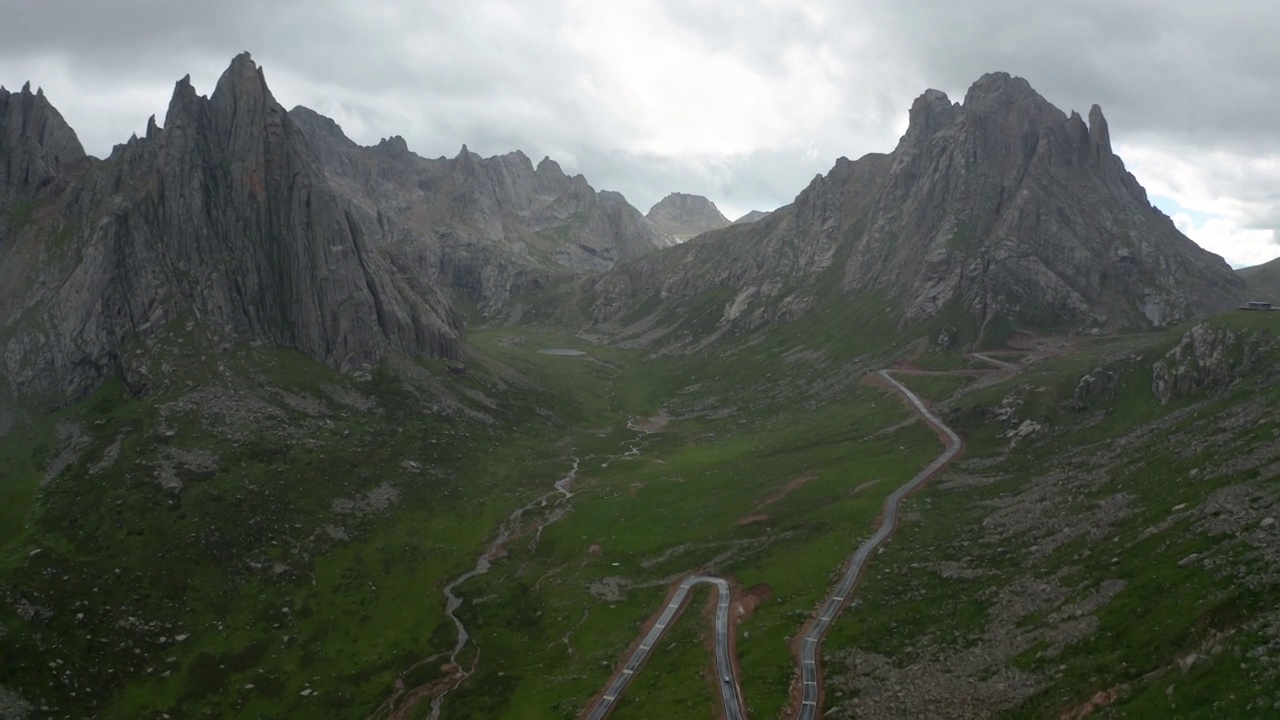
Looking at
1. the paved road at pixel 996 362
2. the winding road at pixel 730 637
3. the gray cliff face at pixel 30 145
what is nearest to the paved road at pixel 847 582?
the winding road at pixel 730 637

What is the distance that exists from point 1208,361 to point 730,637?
89.2 meters

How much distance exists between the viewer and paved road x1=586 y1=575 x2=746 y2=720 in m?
68.1

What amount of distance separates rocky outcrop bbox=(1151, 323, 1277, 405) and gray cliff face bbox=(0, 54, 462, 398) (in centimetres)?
15348

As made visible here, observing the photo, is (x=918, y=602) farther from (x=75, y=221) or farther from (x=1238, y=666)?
(x=75, y=221)

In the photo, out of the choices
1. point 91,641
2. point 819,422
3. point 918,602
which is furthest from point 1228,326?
point 91,641

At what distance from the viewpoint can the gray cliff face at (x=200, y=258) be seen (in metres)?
143

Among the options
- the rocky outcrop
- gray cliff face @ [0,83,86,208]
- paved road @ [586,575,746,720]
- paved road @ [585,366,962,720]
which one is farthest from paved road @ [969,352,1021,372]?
gray cliff face @ [0,83,86,208]

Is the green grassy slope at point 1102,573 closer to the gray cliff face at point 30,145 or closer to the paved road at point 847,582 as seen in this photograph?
the paved road at point 847,582

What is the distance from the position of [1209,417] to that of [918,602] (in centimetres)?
5285

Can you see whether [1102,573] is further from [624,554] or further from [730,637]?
[624,554]

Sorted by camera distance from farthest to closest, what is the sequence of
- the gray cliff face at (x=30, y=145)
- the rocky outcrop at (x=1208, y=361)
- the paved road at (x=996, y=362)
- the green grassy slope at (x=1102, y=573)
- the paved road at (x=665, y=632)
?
the paved road at (x=996, y=362)
the gray cliff face at (x=30, y=145)
the rocky outcrop at (x=1208, y=361)
the paved road at (x=665, y=632)
the green grassy slope at (x=1102, y=573)

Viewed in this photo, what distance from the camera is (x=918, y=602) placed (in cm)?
7700

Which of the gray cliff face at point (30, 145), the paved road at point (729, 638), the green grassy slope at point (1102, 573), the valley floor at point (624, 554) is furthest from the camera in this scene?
the gray cliff face at point (30, 145)

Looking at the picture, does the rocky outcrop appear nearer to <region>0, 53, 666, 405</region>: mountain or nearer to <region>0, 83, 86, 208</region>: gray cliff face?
<region>0, 53, 666, 405</region>: mountain
